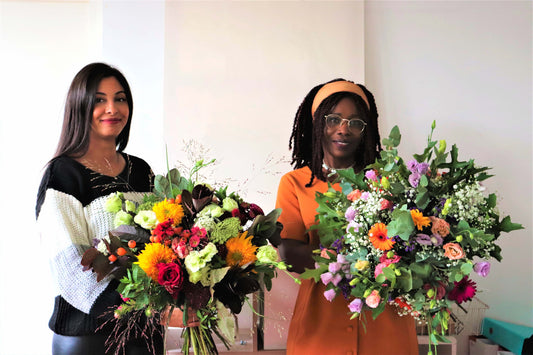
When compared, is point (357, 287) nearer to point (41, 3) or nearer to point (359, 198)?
point (359, 198)

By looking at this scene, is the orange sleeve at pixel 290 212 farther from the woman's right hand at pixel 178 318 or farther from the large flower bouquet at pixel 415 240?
the woman's right hand at pixel 178 318

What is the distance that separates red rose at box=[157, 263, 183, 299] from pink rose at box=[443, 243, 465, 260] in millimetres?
691

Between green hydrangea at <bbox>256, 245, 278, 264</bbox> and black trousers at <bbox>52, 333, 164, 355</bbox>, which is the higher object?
green hydrangea at <bbox>256, 245, 278, 264</bbox>

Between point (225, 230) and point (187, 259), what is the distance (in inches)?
5.1

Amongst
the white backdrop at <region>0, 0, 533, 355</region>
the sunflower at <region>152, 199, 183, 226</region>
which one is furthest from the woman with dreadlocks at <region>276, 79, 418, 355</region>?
the white backdrop at <region>0, 0, 533, 355</region>

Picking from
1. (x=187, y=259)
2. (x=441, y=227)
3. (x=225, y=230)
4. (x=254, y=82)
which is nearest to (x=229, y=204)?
(x=225, y=230)

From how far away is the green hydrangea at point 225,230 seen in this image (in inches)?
53.8

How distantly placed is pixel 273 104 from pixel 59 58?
1269 millimetres

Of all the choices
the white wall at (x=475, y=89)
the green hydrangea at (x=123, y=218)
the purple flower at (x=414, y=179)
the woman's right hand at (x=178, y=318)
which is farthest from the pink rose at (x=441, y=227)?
the white wall at (x=475, y=89)

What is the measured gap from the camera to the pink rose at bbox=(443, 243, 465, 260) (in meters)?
1.39

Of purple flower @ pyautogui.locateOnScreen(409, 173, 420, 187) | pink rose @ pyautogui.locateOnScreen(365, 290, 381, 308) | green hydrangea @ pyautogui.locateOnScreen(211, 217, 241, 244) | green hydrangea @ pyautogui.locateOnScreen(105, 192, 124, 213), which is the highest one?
purple flower @ pyautogui.locateOnScreen(409, 173, 420, 187)

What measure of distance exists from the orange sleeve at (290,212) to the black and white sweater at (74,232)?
1.68 feet

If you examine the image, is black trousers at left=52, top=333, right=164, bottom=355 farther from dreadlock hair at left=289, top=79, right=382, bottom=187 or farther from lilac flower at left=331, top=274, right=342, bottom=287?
dreadlock hair at left=289, top=79, right=382, bottom=187

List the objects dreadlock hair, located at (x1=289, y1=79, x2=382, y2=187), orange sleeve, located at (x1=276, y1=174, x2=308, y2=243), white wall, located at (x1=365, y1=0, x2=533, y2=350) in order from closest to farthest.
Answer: orange sleeve, located at (x1=276, y1=174, x2=308, y2=243), dreadlock hair, located at (x1=289, y1=79, x2=382, y2=187), white wall, located at (x1=365, y1=0, x2=533, y2=350)
